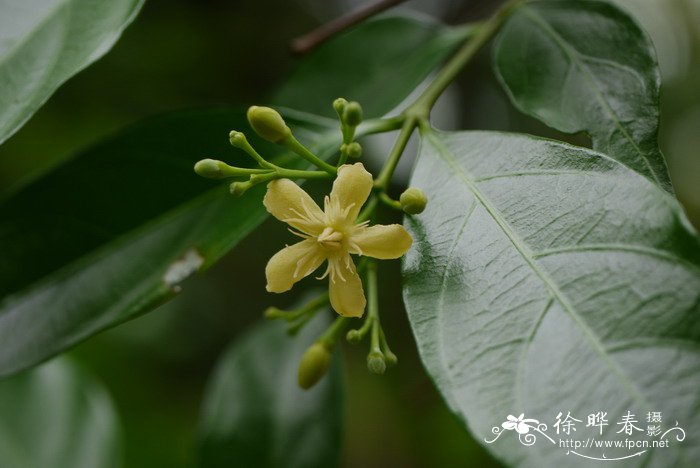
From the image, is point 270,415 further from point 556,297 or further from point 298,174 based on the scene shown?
point 556,297

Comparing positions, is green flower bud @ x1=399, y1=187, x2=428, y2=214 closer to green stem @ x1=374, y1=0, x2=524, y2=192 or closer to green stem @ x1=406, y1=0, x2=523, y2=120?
green stem @ x1=374, y1=0, x2=524, y2=192

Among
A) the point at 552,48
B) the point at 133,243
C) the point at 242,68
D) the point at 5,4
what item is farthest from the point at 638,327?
the point at 242,68

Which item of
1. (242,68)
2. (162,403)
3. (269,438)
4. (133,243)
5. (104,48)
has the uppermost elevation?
(104,48)

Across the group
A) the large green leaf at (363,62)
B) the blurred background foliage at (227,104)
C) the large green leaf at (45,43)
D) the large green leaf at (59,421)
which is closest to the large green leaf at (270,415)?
the large green leaf at (59,421)

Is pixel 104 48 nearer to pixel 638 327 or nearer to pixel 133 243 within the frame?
pixel 133 243

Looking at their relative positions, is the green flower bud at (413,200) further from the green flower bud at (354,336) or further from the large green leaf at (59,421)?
the large green leaf at (59,421)
